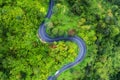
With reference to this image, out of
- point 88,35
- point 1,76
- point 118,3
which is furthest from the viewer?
point 118,3

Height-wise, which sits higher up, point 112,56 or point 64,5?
point 64,5

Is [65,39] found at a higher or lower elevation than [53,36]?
lower

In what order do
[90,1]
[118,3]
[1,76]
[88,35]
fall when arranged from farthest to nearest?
[118,3]
[90,1]
[88,35]
[1,76]

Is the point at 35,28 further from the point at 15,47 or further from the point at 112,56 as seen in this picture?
the point at 112,56

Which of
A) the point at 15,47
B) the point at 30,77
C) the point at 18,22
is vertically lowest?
the point at 30,77

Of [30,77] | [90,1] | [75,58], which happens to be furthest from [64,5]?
[30,77]

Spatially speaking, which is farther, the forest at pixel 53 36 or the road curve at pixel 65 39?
the road curve at pixel 65 39

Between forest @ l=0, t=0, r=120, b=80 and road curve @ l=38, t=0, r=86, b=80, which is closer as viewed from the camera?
forest @ l=0, t=0, r=120, b=80

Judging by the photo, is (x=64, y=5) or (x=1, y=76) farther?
(x=64, y=5)
